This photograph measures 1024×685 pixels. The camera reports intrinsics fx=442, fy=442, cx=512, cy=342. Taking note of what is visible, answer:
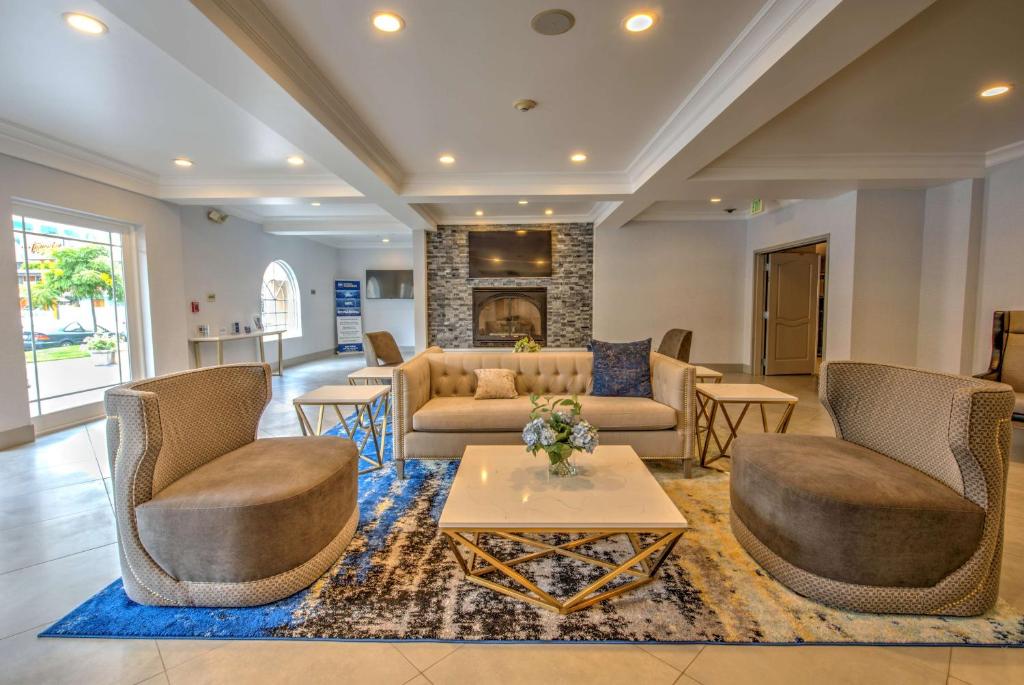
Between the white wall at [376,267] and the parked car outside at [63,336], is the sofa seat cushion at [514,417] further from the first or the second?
the white wall at [376,267]

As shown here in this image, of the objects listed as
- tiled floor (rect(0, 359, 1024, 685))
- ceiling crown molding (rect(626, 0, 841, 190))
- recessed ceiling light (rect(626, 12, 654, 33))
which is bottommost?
tiled floor (rect(0, 359, 1024, 685))

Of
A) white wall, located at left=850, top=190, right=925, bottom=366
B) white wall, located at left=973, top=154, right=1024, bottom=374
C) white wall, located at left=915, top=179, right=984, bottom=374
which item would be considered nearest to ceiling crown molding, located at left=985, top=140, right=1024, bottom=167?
white wall, located at left=973, top=154, right=1024, bottom=374

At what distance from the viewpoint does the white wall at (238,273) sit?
580cm

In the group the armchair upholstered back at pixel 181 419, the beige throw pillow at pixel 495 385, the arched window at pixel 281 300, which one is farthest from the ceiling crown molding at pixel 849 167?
the arched window at pixel 281 300

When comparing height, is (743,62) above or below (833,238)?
above

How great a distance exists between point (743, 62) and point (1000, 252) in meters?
3.78

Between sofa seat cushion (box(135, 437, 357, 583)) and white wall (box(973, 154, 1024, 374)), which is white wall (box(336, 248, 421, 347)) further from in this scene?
white wall (box(973, 154, 1024, 374))

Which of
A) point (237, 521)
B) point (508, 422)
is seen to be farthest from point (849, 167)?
point (237, 521)

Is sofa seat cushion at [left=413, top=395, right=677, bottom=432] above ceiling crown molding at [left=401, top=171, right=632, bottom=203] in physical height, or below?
below

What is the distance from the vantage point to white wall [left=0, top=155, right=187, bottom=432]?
3.59m

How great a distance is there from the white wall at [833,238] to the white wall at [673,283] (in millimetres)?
865

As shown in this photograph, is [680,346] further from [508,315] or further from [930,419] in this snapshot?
[508,315]

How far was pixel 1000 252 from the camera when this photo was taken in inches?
162

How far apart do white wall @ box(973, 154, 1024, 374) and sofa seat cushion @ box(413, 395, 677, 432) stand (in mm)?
3716
